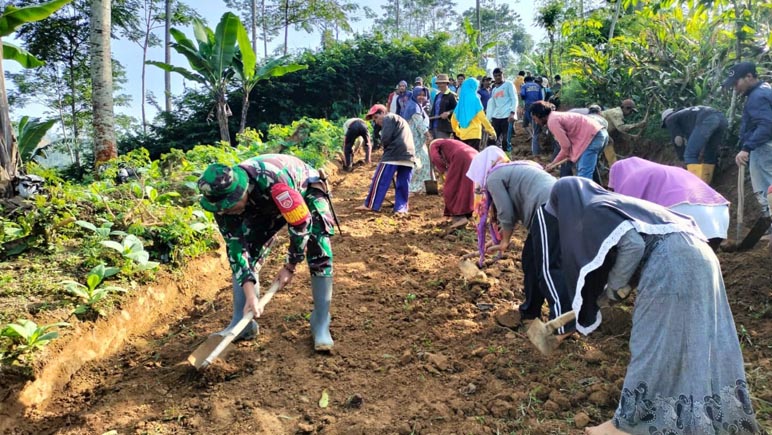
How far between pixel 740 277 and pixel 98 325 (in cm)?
464

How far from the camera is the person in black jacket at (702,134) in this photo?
5043 millimetres

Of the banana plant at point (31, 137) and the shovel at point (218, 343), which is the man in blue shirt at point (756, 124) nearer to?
the shovel at point (218, 343)

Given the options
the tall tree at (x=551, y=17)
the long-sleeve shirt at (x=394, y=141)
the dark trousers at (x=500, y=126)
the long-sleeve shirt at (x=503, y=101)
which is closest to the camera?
the long-sleeve shirt at (x=394, y=141)

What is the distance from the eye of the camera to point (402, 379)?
2768 millimetres

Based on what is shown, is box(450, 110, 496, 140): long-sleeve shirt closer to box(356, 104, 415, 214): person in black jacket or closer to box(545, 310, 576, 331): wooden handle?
box(356, 104, 415, 214): person in black jacket

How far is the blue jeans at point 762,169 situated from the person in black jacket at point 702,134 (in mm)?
844

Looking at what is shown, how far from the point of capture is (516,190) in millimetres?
3244

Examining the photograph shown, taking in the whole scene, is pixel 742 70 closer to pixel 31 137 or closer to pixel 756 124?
pixel 756 124

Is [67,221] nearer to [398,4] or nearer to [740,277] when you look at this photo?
[740,277]

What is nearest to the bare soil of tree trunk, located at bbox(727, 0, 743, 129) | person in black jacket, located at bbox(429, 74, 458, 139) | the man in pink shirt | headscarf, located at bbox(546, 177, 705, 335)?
headscarf, located at bbox(546, 177, 705, 335)

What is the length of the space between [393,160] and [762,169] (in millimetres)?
3620

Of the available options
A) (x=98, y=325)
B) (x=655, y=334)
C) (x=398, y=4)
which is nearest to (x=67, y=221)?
(x=98, y=325)

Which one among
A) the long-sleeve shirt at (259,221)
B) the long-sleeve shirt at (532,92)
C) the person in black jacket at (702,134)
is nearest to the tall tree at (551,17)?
the long-sleeve shirt at (532,92)

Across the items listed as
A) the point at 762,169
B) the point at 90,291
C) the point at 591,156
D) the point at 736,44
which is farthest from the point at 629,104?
the point at 90,291
